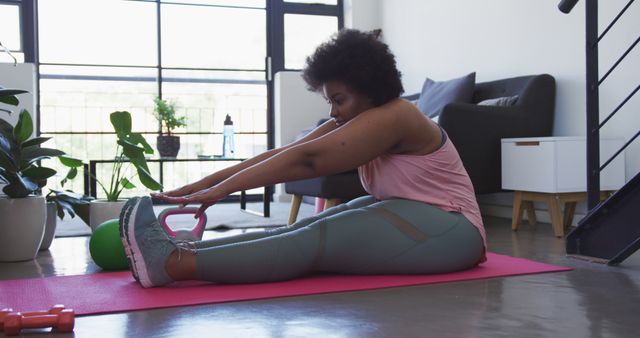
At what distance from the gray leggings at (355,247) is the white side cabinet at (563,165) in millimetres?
1357

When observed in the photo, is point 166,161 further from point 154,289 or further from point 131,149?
point 154,289

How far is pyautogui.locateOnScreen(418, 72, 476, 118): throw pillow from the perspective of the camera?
415 cm

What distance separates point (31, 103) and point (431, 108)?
3241mm

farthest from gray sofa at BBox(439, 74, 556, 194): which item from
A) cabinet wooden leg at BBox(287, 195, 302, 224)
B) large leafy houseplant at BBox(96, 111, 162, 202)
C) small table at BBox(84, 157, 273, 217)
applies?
large leafy houseplant at BBox(96, 111, 162, 202)

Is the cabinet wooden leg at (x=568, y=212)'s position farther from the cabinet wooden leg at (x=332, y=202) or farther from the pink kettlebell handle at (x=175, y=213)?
the pink kettlebell handle at (x=175, y=213)

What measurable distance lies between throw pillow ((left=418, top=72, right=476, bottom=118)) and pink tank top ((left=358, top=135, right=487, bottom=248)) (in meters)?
2.06

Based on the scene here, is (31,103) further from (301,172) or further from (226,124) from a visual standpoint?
(301,172)

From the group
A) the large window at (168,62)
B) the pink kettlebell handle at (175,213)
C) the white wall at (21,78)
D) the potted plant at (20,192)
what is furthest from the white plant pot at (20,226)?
the large window at (168,62)

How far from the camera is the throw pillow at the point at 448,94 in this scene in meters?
4.15

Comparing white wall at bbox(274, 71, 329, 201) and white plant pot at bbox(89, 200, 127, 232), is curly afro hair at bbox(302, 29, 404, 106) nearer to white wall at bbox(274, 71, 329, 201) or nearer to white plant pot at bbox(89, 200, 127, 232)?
white plant pot at bbox(89, 200, 127, 232)

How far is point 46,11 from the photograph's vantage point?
18.7ft

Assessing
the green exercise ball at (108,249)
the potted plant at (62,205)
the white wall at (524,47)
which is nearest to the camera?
the green exercise ball at (108,249)

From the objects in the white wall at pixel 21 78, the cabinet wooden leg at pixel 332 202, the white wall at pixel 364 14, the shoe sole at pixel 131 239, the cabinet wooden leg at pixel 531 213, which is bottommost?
the cabinet wooden leg at pixel 531 213

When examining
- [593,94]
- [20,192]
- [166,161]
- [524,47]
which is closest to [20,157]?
[20,192]
